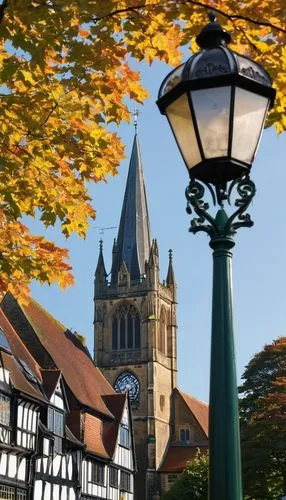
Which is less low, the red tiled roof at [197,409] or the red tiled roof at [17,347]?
the red tiled roof at [197,409]

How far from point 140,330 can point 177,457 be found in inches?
467

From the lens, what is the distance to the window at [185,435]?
70.1 meters

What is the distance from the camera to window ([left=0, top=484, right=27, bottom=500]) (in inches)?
1042

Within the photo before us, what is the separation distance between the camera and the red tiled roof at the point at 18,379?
28.9m

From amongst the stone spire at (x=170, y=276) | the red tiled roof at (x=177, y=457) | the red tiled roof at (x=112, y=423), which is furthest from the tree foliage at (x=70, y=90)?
the stone spire at (x=170, y=276)

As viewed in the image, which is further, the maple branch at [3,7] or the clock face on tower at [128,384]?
the clock face on tower at [128,384]

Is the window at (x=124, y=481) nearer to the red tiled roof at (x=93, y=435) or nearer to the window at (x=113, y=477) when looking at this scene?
the window at (x=113, y=477)

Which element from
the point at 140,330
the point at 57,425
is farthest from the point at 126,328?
the point at 57,425

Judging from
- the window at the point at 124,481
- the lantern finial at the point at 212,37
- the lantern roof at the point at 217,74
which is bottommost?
the lantern roof at the point at 217,74

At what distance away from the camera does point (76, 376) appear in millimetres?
40531

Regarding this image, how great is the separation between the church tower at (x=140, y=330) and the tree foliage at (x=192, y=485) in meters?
14.6

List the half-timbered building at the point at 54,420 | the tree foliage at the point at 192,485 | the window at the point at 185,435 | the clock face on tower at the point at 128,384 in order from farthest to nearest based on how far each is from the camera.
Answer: the window at the point at 185,435 → the clock face on tower at the point at 128,384 → the tree foliage at the point at 192,485 → the half-timbered building at the point at 54,420

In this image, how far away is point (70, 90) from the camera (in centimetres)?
930

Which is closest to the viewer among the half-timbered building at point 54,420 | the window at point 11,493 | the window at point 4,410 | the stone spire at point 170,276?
the window at point 11,493
